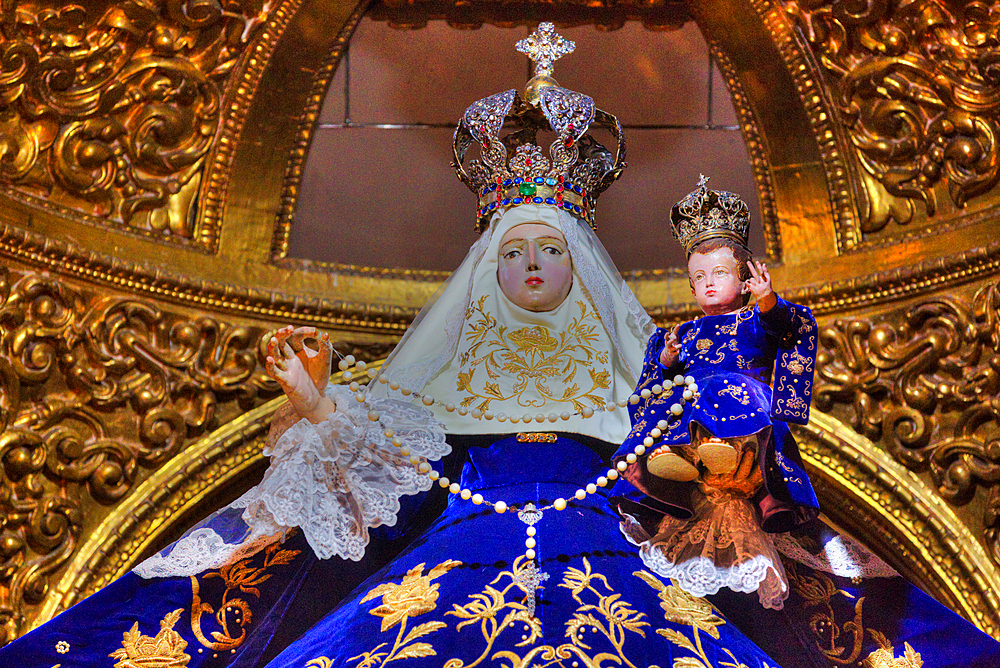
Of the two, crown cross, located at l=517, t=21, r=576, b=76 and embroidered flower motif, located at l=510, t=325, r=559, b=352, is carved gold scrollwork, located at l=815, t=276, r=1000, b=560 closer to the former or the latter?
embroidered flower motif, located at l=510, t=325, r=559, b=352

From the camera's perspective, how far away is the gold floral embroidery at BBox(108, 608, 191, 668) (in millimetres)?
2354

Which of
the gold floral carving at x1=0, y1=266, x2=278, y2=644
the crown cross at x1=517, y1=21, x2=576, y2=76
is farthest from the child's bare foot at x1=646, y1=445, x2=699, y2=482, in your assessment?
the gold floral carving at x1=0, y1=266, x2=278, y2=644

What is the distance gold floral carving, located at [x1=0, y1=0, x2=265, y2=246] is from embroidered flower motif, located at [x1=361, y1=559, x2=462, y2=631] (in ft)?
4.87

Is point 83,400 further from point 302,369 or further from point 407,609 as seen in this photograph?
point 407,609

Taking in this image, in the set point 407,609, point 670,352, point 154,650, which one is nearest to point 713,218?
point 670,352

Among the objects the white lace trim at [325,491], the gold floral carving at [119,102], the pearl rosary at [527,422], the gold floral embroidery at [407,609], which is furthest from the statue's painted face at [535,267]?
the gold floral carving at [119,102]

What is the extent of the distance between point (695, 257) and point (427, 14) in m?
1.49

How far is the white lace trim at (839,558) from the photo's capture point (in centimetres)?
249

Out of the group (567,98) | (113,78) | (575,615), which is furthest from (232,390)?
(575,615)

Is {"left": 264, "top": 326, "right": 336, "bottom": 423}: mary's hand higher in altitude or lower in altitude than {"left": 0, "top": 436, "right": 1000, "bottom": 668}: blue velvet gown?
higher

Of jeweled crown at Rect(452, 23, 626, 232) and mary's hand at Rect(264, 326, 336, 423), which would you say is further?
jeweled crown at Rect(452, 23, 626, 232)

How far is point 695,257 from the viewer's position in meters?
2.70

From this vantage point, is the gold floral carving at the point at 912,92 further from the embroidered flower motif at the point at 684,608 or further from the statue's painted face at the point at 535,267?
the embroidered flower motif at the point at 684,608

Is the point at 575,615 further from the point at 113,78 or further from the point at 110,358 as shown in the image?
the point at 113,78
